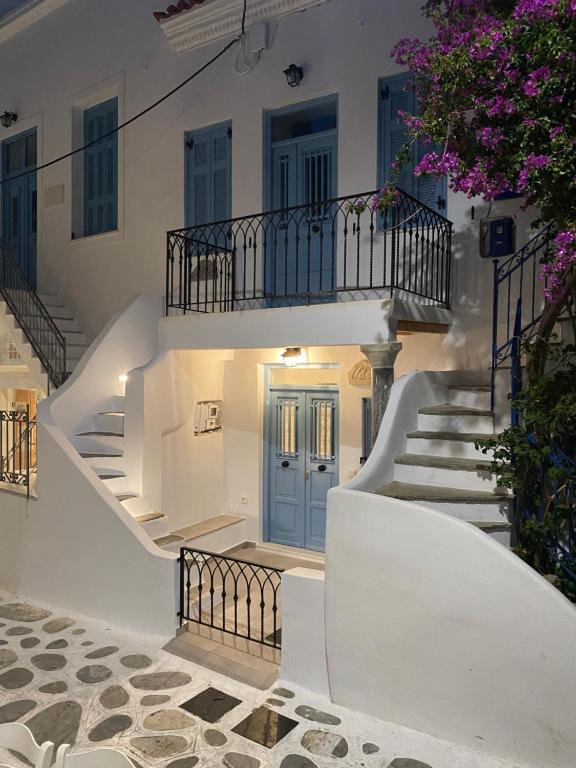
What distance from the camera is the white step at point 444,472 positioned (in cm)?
487

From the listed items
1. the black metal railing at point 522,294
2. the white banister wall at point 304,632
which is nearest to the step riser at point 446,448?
the black metal railing at point 522,294

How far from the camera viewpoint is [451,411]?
18.4 ft

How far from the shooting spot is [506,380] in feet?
17.9

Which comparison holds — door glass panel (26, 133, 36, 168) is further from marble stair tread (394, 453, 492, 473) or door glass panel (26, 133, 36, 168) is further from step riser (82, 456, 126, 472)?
marble stair tread (394, 453, 492, 473)

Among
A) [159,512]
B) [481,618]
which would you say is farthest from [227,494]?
[481,618]

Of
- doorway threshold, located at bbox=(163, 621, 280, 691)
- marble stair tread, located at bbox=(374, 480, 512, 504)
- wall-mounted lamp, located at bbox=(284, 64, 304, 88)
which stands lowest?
doorway threshold, located at bbox=(163, 621, 280, 691)

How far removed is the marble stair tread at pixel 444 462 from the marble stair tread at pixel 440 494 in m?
0.19

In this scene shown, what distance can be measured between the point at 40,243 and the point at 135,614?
727 centimetres

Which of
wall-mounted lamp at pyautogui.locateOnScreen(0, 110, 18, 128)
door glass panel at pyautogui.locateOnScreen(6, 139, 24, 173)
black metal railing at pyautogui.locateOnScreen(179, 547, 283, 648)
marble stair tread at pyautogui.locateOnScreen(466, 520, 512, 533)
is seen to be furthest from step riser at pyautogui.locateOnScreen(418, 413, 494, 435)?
wall-mounted lamp at pyautogui.locateOnScreen(0, 110, 18, 128)

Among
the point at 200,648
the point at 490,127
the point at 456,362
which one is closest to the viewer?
the point at 490,127

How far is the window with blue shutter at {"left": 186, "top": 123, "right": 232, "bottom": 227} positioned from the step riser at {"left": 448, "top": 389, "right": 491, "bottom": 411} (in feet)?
13.6

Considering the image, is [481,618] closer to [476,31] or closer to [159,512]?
[476,31]

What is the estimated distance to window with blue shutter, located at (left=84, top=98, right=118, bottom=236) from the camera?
9547mm

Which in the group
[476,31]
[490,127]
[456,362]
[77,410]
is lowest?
[77,410]
